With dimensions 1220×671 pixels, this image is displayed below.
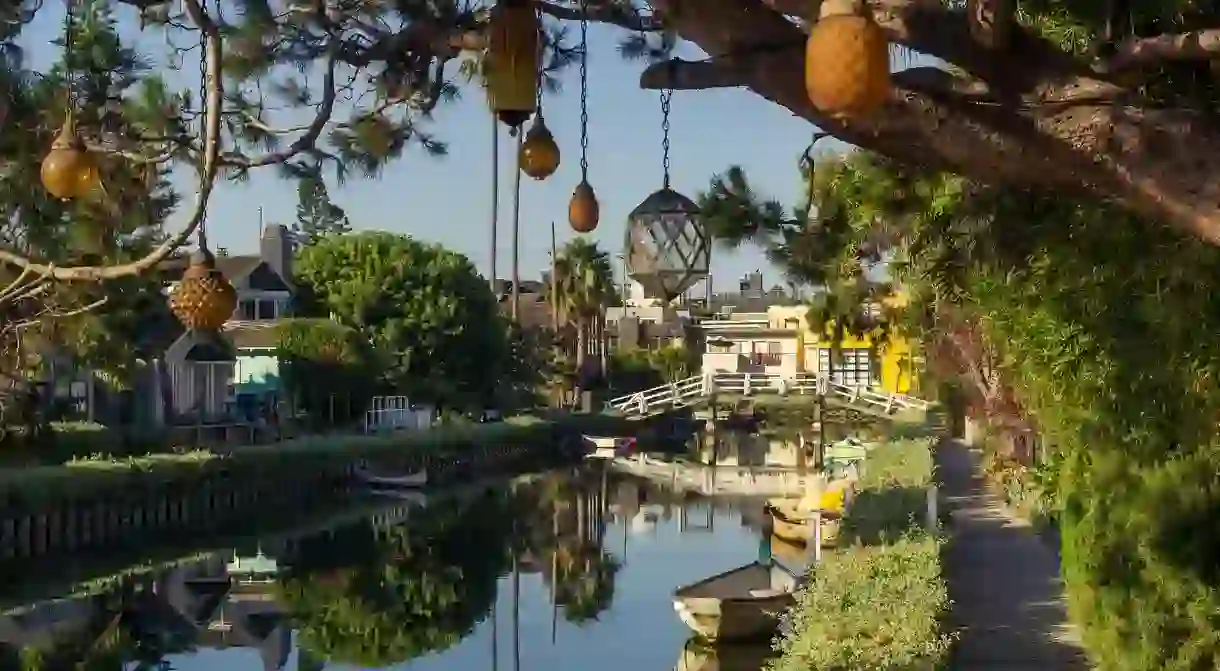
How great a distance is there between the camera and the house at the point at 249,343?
135 ft

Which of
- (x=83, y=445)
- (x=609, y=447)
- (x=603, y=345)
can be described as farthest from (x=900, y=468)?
(x=603, y=345)

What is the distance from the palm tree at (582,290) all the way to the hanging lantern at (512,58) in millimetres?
58899

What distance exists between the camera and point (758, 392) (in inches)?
2207

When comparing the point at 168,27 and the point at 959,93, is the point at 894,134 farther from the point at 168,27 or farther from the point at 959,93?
the point at 168,27

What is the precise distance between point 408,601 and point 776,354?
140 ft

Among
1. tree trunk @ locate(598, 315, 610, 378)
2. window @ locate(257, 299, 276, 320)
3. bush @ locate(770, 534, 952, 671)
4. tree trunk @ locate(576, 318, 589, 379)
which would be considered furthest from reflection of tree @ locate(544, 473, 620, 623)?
tree trunk @ locate(598, 315, 610, 378)

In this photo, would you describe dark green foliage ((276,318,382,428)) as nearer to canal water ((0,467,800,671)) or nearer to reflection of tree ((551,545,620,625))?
canal water ((0,467,800,671))

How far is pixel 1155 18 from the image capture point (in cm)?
573

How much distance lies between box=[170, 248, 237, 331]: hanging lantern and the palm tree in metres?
58.1

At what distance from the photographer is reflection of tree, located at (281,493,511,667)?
2475 centimetres

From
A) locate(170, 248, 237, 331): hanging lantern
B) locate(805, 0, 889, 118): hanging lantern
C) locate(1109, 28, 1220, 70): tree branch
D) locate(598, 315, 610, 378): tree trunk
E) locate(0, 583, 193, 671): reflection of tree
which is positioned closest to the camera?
locate(805, 0, 889, 118): hanging lantern

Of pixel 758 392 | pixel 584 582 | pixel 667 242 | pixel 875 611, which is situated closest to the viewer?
pixel 667 242

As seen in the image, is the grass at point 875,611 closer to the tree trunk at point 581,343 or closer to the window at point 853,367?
the window at point 853,367

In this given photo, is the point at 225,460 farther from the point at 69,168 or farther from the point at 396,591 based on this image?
the point at 69,168
